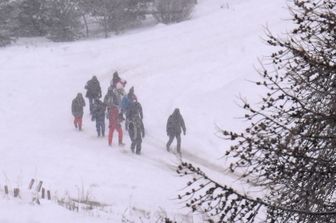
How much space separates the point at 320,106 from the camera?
674 centimetres

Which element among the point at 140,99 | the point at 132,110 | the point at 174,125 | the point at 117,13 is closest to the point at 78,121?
the point at 132,110

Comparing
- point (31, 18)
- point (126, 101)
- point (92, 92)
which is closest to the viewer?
point (126, 101)

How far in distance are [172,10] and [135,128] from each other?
1788cm

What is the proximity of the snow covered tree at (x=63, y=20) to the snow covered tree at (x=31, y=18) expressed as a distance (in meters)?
0.49

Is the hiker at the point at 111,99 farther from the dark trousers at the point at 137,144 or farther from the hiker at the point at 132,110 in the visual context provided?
the dark trousers at the point at 137,144

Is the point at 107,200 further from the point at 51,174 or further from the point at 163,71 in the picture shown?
the point at 163,71

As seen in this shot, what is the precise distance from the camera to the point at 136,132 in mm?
17578

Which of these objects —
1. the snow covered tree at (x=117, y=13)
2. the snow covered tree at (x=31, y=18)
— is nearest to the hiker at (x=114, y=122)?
the snow covered tree at (x=117, y=13)

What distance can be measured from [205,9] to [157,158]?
66.8ft

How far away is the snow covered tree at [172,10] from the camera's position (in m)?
34.2

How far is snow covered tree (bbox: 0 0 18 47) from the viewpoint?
3089cm

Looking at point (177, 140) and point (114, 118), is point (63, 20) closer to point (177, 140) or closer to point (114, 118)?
point (114, 118)

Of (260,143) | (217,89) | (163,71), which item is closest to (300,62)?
(260,143)

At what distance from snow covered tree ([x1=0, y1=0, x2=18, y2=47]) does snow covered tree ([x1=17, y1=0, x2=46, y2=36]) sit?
75cm
